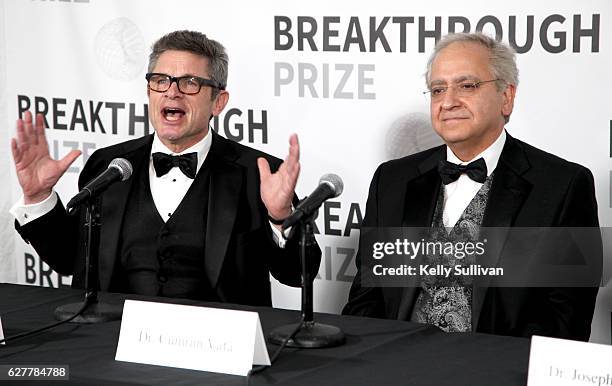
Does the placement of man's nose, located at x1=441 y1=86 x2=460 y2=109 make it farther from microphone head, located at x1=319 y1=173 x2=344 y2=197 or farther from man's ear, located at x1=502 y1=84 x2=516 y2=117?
microphone head, located at x1=319 y1=173 x2=344 y2=197

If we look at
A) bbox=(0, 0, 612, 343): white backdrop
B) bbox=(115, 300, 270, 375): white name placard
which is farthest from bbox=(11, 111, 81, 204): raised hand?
bbox=(0, 0, 612, 343): white backdrop

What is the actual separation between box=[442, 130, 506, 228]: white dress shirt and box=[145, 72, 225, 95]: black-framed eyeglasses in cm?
99

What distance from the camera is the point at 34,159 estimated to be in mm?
3482

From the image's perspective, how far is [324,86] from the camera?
4.25 m

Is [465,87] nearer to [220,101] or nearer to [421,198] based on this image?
[421,198]

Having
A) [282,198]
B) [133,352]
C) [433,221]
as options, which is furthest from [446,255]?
[133,352]

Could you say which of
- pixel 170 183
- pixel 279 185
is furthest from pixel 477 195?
pixel 170 183

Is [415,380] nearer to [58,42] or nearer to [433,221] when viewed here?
[433,221]

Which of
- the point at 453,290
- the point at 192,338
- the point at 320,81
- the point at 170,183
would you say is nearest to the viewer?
the point at 192,338

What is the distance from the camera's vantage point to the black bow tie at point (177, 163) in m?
3.84

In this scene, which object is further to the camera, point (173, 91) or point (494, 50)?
point (173, 91)

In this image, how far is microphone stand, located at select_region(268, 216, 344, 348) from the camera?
2645 millimetres

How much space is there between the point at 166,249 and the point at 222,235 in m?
0.21

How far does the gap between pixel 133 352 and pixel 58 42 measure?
8.48 feet
